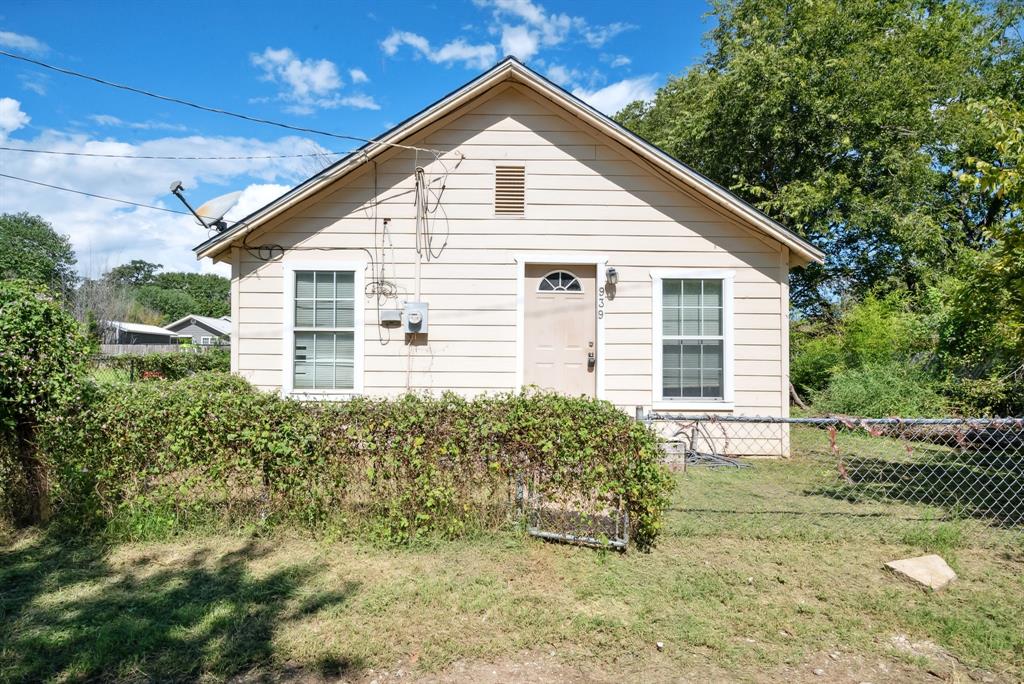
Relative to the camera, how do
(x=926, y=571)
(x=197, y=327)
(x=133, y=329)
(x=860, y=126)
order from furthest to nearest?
(x=197, y=327) → (x=133, y=329) → (x=860, y=126) → (x=926, y=571)

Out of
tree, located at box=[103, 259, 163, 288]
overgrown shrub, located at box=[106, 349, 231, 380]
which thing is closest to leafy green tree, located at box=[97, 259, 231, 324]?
tree, located at box=[103, 259, 163, 288]

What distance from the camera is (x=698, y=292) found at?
24.6 ft

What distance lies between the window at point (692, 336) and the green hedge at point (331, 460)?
3625 millimetres

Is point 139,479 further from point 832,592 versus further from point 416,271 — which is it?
point 832,592

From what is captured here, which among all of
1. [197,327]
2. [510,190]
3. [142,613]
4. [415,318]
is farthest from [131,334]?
[142,613]

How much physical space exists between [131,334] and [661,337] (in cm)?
5082

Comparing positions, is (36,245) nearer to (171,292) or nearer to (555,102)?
(171,292)

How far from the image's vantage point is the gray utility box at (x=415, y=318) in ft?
24.0

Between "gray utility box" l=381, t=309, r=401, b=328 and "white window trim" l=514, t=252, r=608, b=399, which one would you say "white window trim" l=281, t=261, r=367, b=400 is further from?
"white window trim" l=514, t=252, r=608, b=399

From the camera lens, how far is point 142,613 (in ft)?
10.4

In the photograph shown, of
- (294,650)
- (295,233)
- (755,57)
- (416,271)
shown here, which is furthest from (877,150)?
(294,650)

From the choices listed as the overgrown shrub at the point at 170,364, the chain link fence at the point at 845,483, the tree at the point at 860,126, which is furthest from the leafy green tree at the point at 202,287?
the chain link fence at the point at 845,483

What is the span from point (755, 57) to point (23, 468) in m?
17.4

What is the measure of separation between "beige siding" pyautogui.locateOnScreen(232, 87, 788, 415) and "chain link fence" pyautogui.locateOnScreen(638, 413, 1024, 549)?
2.20 feet
